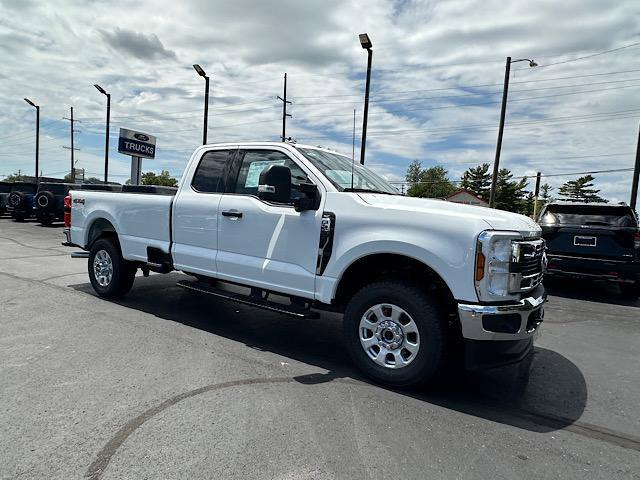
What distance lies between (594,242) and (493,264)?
19.0 feet

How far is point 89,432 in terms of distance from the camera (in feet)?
9.63

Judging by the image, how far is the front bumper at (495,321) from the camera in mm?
3439

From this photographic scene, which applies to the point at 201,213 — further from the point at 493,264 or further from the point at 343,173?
the point at 493,264

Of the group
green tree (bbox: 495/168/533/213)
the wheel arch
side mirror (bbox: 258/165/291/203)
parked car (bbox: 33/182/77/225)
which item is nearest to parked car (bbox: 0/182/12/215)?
parked car (bbox: 33/182/77/225)

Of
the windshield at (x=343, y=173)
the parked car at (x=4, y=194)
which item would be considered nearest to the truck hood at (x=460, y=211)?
the windshield at (x=343, y=173)

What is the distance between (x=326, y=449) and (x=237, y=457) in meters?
0.54

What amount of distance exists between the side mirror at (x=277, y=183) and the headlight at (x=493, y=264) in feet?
5.86

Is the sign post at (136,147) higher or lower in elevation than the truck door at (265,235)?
higher

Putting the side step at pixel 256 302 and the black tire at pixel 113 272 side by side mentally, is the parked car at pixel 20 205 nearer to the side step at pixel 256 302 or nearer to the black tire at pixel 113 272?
the black tire at pixel 113 272

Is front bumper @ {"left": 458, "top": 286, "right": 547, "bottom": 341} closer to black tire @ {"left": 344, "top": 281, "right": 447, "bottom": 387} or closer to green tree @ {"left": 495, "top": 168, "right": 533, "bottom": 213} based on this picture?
black tire @ {"left": 344, "top": 281, "right": 447, "bottom": 387}

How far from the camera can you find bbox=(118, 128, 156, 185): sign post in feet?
59.3

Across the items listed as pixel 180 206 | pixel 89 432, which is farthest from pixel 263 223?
pixel 89 432

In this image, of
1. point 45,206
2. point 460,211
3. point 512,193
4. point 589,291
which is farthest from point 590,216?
point 512,193

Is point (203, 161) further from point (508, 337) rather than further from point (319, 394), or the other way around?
point (508, 337)
